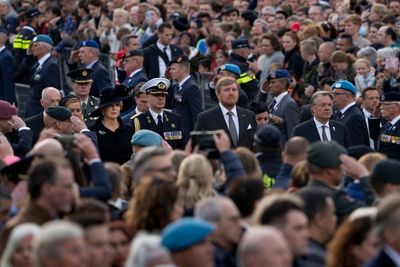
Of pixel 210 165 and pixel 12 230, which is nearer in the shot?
pixel 12 230

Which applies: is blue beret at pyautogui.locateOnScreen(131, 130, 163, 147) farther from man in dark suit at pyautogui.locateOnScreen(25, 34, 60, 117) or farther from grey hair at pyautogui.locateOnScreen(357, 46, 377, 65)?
grey hair at pyautogui.locateOnScreen(357, 46, 377, 65)

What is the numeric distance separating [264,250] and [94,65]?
1362 centimetres

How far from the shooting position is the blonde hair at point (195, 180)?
11.6 metres

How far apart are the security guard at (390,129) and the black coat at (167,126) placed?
2.40 metres

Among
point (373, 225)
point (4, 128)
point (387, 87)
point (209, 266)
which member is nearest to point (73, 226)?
point (209, 266)

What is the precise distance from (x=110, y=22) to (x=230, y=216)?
60.5 feet

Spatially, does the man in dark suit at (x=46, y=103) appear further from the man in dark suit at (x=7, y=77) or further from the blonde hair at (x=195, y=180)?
the blonde hair at (x=195, y=180)

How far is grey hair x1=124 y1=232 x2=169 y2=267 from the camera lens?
9141mm

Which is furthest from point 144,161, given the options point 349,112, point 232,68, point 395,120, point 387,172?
point 232,68

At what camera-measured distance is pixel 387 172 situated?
38.1ft

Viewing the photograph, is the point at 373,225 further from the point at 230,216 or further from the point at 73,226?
Answer: the point at 73,226

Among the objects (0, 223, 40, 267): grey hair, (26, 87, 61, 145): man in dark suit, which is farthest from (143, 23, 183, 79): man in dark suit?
(0, 223, 40, 267): grey hair

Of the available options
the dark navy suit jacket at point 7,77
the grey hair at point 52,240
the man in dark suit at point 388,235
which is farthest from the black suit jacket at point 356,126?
the grey hair at point 52,240

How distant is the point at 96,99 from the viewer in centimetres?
1934
